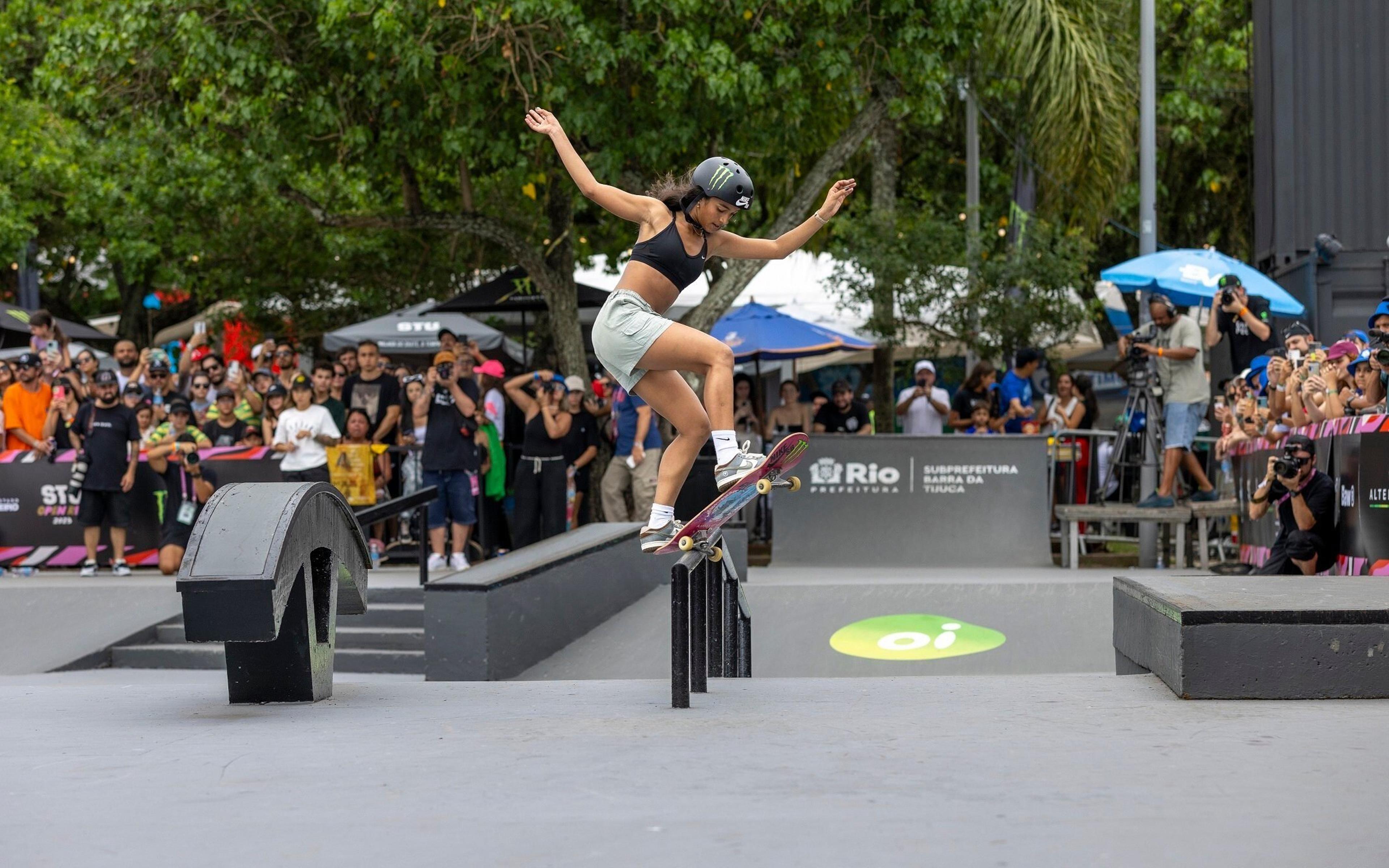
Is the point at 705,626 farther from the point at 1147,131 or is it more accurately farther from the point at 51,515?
the point at 1147,131

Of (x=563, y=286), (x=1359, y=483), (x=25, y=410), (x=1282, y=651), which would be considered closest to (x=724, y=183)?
(x=1282, y=651)

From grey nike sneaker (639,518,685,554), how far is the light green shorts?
27.5 inches

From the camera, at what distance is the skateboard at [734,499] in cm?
609

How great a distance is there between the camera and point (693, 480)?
12969 millimetres

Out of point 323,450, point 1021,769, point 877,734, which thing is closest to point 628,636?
point 323,450

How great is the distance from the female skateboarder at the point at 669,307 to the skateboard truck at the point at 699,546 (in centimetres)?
15

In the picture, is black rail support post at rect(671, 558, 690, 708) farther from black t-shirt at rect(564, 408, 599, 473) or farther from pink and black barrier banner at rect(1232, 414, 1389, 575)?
black t-shirt at rect(564, 408, 599, 473)

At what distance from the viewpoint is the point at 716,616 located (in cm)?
691

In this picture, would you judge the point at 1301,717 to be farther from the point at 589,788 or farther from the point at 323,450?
the point at 323,450

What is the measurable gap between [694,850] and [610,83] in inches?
468

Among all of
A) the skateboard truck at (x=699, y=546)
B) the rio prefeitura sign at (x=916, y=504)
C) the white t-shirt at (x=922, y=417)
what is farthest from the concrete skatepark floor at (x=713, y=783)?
the white t-shirt at (x=922, y=417)

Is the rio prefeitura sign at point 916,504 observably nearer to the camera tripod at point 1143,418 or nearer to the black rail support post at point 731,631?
the camera tripod at point 1143,418

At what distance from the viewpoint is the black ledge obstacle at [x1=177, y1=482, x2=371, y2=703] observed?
5.10 m

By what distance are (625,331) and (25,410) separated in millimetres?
10544
